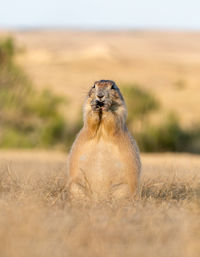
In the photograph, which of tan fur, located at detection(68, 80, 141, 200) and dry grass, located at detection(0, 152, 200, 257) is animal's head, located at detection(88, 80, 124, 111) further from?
dry grass, located at detection(0, 152, 200, 257)

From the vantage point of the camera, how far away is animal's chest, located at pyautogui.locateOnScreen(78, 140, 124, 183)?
4.96 meters

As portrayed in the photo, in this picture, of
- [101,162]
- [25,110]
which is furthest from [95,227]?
[25,110]

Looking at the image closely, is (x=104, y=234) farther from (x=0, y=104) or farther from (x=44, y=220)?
(x=0, y=104)

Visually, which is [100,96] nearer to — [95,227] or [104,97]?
[104,97]

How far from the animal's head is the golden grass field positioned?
1136 cm

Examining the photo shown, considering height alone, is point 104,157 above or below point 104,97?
below

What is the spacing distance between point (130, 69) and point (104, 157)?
53.9m

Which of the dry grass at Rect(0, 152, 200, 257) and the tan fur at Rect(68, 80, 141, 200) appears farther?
the tan fur at Rect(68, 80, 141, 200)

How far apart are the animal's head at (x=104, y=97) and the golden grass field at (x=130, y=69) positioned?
11365 millimetres

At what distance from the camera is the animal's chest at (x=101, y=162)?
4.96 metres

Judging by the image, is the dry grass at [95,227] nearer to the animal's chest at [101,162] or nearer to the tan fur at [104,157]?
the tan fur at [104,157]

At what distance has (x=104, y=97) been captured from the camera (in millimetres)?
5039

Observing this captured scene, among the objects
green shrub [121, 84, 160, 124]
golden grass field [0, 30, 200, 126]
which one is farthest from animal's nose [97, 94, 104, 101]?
green shrub [121, 84, 160, 124]

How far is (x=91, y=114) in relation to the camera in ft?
16.6
